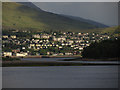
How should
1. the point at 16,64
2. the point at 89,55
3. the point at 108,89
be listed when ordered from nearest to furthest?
the point at 108,89 → the point at 16,64 → the point at 89,55

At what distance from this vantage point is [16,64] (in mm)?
120250

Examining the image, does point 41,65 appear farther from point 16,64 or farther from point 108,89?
point 108,89

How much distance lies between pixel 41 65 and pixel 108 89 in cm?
7952

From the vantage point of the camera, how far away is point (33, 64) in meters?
133

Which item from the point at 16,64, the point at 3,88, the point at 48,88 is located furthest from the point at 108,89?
the point at 16,64

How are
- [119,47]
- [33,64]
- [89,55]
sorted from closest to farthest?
1. [33,64]
2. [119,47]
3. [89,55]

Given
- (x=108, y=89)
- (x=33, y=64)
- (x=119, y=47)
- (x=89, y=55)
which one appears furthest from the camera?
(x=89, y=55)

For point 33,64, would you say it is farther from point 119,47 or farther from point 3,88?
point 3,88

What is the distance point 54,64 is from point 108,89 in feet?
266

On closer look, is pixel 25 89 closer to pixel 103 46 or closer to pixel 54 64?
pixel 54 64

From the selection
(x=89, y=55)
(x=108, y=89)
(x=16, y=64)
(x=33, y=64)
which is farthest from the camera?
(x=89, y=55)

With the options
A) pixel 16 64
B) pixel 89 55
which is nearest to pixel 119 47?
pixel 89 55

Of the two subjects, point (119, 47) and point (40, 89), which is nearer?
point (40, 89)

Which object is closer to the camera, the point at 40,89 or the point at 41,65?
the point at 40,89
